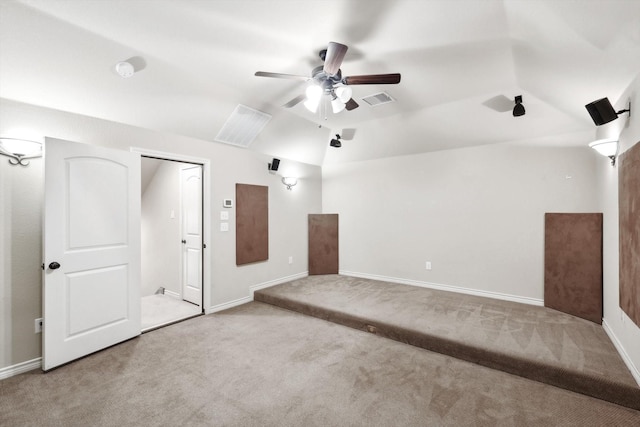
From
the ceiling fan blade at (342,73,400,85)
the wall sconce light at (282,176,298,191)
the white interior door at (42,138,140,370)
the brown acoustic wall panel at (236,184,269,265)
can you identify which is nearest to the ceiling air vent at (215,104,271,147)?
the brown acoustic wall panel at (236,184,269,265)

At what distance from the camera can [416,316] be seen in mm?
3379

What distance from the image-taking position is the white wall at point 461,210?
12.3 ft

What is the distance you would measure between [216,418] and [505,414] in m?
2.03

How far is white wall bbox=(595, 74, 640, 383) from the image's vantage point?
7.14ft

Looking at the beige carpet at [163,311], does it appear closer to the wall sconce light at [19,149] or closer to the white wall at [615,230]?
the wall sconce light at [19,149]

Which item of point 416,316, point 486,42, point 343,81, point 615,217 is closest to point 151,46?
point 343,81

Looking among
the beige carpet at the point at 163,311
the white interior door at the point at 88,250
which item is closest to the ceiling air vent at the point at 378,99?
the white interior door at the point at 88,250

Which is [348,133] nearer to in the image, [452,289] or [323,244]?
[323,244]

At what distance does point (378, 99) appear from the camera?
142 inches

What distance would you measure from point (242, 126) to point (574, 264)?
4.64 meters

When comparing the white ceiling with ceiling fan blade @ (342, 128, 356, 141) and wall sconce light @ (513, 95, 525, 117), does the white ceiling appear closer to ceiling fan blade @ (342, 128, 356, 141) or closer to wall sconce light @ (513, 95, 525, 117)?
wall sconce light @ (513, 95, 525, 117)

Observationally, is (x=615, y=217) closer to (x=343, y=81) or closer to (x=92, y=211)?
(x=343, y=81)

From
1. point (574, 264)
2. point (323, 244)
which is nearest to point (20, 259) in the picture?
point (323, 244)

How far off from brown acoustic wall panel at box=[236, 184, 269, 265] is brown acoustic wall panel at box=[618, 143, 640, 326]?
4.24 metres
